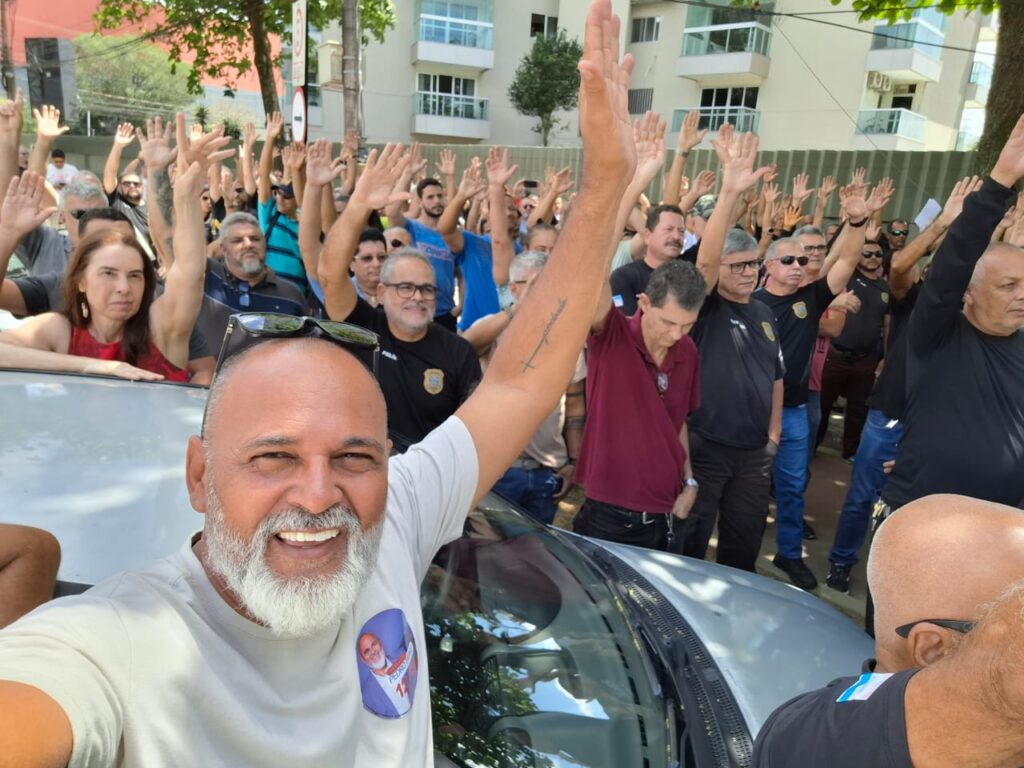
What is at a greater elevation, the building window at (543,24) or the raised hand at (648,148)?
the building window at (543,24)

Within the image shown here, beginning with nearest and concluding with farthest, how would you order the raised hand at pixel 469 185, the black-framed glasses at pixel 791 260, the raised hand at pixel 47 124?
the black-framed glasses at pixel 791 260 < the raised hand at pixel 47 124 < the raised hand at pixel 469 185

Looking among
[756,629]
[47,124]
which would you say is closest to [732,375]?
[756,629]

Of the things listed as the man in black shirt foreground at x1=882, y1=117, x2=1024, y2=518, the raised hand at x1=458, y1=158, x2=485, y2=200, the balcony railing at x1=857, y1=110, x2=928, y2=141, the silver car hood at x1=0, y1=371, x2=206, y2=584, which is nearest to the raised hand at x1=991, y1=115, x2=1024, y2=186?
the man in black shirt foreground at x1=882, y1=117, x2=1024, y2=518

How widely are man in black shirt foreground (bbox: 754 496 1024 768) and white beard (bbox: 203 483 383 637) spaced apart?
2.38ft

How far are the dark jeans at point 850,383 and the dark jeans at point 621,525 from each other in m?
3.13

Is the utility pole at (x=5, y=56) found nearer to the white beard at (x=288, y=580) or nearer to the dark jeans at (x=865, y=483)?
the dark jeans at (x=865, y=483)

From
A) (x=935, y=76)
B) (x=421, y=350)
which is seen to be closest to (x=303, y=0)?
(x=421, y=350)

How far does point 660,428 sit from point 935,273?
1214 millimetres

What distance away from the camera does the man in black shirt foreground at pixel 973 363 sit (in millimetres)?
2615

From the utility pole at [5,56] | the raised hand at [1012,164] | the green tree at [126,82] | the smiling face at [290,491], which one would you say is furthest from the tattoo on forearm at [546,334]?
the green tree at [126,82]

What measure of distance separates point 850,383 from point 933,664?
545cm

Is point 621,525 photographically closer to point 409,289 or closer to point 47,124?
point 409,289

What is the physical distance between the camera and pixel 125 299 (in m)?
2.89

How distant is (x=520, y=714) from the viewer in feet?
5.30
